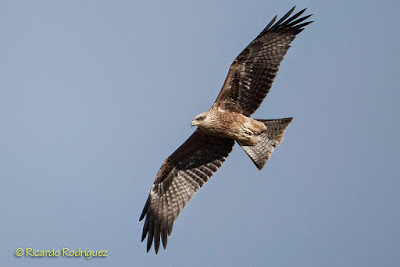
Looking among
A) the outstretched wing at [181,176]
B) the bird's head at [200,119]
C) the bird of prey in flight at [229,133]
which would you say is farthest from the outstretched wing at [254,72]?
the outstretched wing at [181,176]

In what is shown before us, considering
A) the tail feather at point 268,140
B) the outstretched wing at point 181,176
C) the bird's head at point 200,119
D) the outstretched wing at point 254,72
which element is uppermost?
the outstretched wing at point 254,72

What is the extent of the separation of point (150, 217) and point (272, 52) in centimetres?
438

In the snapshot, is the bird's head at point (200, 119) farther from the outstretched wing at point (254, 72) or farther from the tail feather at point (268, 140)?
the tail feather at point (268, 140)

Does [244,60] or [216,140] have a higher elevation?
[244,60]

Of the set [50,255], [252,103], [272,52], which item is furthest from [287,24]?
[50,255]

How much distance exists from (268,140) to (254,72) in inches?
57.1

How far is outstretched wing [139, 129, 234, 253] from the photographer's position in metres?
11.9

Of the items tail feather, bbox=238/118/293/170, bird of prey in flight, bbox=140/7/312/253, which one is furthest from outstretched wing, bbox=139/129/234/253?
tail feather, bbox=238/118/293/170

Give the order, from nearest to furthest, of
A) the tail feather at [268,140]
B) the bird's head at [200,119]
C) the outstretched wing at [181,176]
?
1. the bird's head at [200,119]
2. the tail feather at [268,140]
3. the outstretched wing at [181,176]

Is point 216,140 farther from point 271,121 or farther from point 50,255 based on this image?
point 50,255

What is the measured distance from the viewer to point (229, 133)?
11266mm

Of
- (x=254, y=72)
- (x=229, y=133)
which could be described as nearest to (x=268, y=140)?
(x=229, y=133)

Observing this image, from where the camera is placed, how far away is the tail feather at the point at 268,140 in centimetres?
1141

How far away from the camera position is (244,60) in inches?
440
